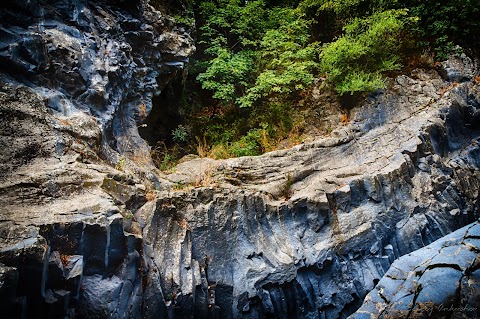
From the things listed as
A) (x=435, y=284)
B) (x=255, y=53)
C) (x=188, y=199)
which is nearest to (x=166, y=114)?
(x=255, y=53)

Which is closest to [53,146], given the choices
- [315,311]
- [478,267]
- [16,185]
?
[16,185]

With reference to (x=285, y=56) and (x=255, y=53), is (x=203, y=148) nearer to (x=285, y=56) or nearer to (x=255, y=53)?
(x=255, y=53)

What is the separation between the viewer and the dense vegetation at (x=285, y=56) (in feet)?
29.4

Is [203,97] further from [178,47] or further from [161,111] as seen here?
[178,47]

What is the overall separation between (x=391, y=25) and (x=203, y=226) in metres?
7.79

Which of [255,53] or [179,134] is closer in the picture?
[179,134]

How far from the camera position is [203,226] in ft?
18.6

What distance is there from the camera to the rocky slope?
419 cm

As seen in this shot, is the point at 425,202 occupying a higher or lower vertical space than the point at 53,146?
lower

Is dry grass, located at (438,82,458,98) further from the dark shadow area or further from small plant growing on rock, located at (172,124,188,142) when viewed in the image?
the dark shadow area

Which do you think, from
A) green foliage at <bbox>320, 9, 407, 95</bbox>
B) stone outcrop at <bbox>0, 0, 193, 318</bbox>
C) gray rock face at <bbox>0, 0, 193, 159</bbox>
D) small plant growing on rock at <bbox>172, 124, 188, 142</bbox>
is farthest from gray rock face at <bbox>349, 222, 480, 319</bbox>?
small plant growing on rock at <bbox>172, 124, 188, 142</bbox>

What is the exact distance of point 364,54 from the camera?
9.01 m

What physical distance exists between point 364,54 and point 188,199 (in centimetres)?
698

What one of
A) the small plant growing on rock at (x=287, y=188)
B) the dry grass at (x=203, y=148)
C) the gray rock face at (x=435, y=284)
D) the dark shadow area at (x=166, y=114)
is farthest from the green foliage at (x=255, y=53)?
the gray rock face at (x=435, y=284)
